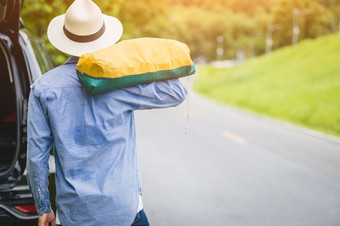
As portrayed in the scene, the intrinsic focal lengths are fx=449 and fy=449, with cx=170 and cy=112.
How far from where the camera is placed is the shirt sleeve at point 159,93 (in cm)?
217

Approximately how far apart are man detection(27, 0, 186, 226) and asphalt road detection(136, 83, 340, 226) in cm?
253

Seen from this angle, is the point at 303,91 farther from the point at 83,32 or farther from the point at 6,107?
the point at 83,32

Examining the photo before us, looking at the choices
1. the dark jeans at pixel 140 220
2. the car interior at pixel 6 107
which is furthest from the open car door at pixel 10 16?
the dark jeans at pixel 140 220

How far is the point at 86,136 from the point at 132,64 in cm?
41

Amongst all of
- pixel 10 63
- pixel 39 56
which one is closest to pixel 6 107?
pixel 39 56

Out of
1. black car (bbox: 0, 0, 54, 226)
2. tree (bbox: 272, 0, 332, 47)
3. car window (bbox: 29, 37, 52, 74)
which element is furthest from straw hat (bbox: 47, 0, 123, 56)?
tree (bbox: 272, 0, 332, 47)

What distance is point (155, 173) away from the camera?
681cm

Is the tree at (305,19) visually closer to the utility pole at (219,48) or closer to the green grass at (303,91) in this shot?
the utility pole at (219,48)

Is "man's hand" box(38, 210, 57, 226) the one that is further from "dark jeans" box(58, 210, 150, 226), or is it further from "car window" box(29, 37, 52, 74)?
"car window" box(29, 37, 52, 74)

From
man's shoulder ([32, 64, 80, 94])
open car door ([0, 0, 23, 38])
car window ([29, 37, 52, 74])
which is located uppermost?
open car door ([0, 0, 23, 38])

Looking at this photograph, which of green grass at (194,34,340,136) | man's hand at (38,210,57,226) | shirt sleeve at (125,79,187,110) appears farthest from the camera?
green grass at (194,34,340,136)

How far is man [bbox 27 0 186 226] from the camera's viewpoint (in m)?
2.14

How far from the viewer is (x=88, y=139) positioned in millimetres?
2152

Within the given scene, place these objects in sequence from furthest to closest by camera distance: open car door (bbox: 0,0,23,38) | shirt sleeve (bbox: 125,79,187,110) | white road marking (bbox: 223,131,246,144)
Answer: white road marking (bbox: 223,131,246,144)
open car door (bbox: 0,0,23,38)
shirt sleeve (bbox: 125,79,187,110)
